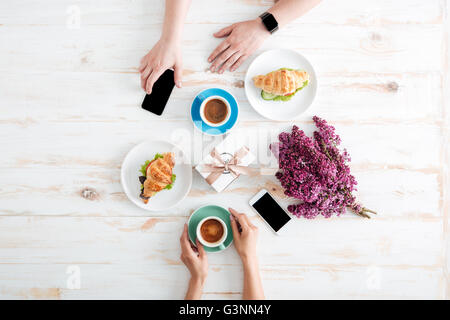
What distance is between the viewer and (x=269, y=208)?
4.82ft

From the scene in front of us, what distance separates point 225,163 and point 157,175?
31 cm

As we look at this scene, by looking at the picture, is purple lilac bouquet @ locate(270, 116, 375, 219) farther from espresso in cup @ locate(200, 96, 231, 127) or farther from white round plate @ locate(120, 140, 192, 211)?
white round plate @ locate(120, 140, 192, 211)

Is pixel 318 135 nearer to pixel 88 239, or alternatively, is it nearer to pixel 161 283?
pixel 161 283

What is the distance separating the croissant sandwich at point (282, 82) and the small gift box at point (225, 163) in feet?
0.94

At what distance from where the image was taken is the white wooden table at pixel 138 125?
147 cm

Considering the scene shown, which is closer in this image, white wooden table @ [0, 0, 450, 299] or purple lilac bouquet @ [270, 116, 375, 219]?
purple lilac bouquet @ [270, 116, 375, 219]

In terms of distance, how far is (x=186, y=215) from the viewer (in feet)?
4.84

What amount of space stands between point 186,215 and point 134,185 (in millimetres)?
289

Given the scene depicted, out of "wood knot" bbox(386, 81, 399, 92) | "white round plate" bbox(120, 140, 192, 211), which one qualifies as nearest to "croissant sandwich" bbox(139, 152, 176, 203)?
"white round plate" bbox(120, 140, 192, 211)

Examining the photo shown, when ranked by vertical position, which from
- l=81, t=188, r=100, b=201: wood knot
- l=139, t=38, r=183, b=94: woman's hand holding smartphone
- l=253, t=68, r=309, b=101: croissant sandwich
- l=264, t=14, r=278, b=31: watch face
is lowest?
l=81, t=188, r=100, b=201: wood knot

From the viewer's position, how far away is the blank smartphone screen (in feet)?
4.81

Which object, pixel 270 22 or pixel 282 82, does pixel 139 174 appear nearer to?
pixel 282 82

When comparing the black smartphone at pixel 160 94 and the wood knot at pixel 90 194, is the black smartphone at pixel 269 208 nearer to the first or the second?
the black smartphone at pixel 160 94
